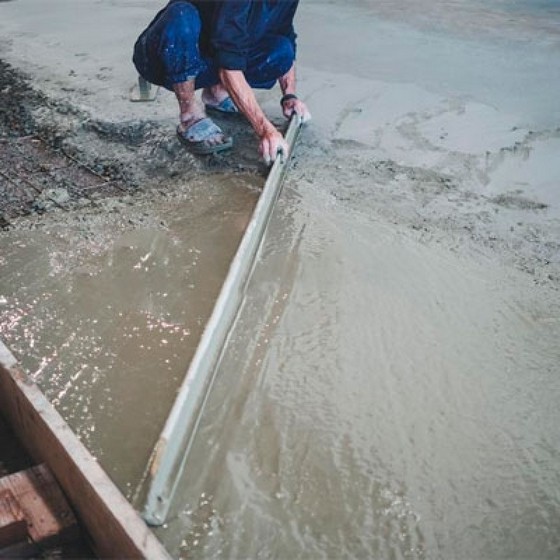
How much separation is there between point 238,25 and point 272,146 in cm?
65

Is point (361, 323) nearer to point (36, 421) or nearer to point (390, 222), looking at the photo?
point (390, 222)

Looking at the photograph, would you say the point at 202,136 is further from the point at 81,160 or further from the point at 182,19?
the point at 81,160

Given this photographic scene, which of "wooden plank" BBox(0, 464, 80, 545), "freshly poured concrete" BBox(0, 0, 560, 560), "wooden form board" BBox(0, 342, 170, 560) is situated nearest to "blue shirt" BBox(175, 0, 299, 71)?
"freshly poured concrete" BBox(0, 0, 560, 560)

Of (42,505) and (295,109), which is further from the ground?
(295,109)

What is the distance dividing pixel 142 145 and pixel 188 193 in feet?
2.48

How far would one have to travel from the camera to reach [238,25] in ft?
9.68

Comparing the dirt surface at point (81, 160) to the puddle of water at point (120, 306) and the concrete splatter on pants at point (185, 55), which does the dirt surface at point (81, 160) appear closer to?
the puddle of water at point (120, 306)

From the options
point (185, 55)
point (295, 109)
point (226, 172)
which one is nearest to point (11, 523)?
point (226, 172)

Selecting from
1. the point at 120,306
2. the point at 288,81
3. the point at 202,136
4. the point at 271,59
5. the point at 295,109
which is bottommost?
the point at 120,306

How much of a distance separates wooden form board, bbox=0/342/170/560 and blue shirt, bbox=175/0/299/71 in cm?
207

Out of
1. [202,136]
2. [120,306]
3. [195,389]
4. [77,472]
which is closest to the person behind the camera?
[77,472]

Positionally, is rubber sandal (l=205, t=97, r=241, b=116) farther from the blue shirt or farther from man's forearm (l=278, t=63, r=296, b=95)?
the blue shirt

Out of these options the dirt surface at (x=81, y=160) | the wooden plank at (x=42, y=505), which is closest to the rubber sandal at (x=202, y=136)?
the dirt surface at (x=81, y=160)

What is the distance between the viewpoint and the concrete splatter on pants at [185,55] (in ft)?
10.7
